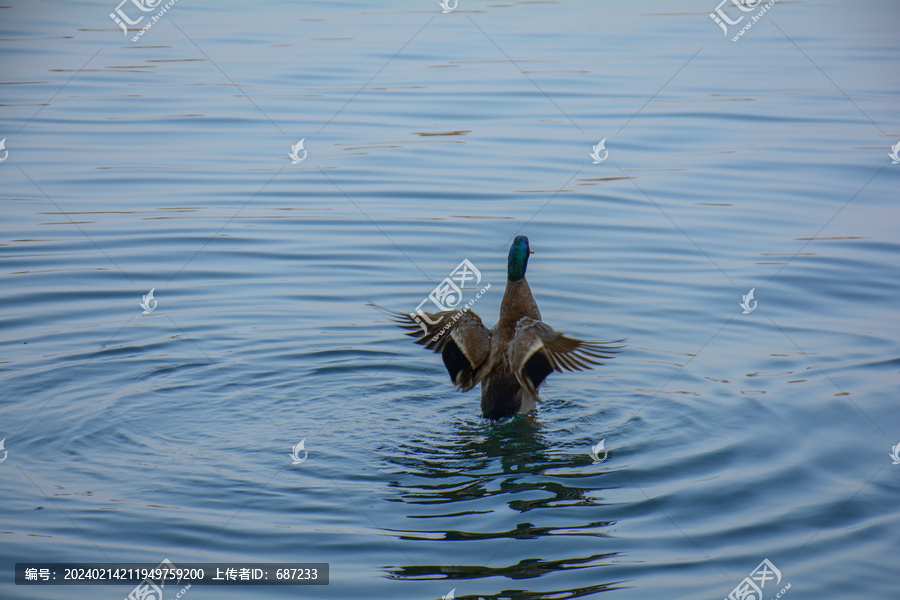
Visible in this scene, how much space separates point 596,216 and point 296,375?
15.3 ft

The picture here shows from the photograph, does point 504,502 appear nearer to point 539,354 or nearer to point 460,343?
point 539,354

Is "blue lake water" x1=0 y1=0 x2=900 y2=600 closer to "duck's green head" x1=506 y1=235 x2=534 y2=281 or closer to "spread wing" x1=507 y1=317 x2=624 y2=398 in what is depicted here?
"spread wing" x1=507 y1=317 x2=624 y2=398

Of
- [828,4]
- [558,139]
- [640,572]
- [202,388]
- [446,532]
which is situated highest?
[828,4]

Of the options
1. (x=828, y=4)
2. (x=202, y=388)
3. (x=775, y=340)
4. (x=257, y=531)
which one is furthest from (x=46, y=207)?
(x=828, y=4)

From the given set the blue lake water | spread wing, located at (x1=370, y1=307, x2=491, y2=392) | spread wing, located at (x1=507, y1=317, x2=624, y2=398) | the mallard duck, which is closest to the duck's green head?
the mallard duck

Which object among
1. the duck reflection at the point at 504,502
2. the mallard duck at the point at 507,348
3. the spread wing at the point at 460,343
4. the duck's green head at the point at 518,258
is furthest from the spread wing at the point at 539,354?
the duck's green head at the point at 518,258

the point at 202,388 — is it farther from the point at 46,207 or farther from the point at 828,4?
the point at 828,4

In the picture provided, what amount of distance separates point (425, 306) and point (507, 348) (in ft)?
6.44

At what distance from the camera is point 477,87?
1565 centimetres

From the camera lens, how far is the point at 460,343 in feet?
20.9

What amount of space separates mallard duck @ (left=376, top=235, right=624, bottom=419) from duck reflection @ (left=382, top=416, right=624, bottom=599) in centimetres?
26

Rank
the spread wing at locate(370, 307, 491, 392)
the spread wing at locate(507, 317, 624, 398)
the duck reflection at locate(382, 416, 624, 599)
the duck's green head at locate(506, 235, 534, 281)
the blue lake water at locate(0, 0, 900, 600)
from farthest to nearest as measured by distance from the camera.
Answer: the duck's green head at locate(506, 235, 534, 281) < the spread wing at locate(370, 307, 491, 392) < the spread wing at locate(507, 317, 624, 398) < the blue lake water at locate(0, 0, 900, 600) < the duck reflection at locate(382, 416, 624, 599)

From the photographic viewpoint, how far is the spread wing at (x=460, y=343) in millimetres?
6402

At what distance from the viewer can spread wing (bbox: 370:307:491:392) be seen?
6402 millimetres
